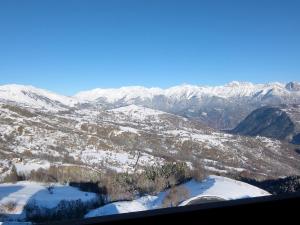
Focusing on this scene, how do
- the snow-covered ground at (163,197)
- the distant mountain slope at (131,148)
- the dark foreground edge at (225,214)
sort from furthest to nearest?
the distant mountain slope at (131,148)
the snow-covered ground at (163,197)
the dark foreground edge at (225,214)

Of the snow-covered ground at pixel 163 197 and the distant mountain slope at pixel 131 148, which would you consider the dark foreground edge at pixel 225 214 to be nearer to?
the snow-covered ground at pixel 163 197

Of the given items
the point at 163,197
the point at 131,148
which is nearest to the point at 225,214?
the point at 163,197

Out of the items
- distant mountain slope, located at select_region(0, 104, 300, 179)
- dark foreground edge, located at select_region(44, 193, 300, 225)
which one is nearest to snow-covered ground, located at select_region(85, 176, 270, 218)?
dark foreground edge, located at select_region(44, 193, 300, 225)

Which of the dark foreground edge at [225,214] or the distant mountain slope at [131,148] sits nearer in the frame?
the dark foreground edge at [225,214]

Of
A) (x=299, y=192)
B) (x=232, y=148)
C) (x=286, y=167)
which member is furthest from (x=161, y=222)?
(x=232, y=148)

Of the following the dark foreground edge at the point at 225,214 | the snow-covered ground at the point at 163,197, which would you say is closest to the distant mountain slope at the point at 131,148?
the snow-covered ground at the point at 163,197

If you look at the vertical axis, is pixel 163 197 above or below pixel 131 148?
above

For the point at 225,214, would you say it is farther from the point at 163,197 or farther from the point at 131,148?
the point at 131,148

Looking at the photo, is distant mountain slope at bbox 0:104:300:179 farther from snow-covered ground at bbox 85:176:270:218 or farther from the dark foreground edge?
the dark foreground edge

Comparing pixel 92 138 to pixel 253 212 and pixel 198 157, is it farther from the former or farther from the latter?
pixel 253 212
